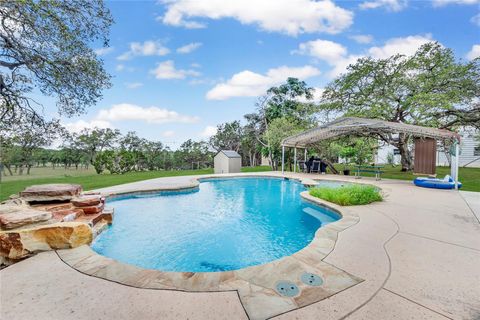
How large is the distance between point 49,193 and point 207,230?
11.7 feet

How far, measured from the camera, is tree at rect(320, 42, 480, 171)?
11281 millimetres

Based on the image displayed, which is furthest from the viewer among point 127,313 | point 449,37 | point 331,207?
point 449,37

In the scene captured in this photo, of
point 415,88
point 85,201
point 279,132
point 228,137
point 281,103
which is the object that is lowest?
point 85,201

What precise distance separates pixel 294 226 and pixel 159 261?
123 inches

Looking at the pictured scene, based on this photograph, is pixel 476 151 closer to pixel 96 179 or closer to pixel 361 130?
pixel 361 130

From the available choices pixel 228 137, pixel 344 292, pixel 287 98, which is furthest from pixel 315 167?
pixel 344 292

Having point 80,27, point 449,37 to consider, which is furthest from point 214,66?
point 449,37

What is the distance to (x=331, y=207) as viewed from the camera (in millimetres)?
5383

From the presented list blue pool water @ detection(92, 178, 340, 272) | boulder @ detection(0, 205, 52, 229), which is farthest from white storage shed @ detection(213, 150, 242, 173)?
boulder @ detection(0, 205, 52, 229)

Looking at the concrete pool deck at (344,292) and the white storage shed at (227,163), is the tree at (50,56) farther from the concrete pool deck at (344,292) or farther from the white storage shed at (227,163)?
the white storage shed at (227,163)

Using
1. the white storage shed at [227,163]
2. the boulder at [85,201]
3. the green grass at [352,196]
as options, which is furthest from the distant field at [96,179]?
the green grass at [352,196]

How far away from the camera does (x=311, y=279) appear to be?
211 cm

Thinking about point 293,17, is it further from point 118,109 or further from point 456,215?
point 118,109

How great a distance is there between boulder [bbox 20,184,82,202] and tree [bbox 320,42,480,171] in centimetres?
1427
